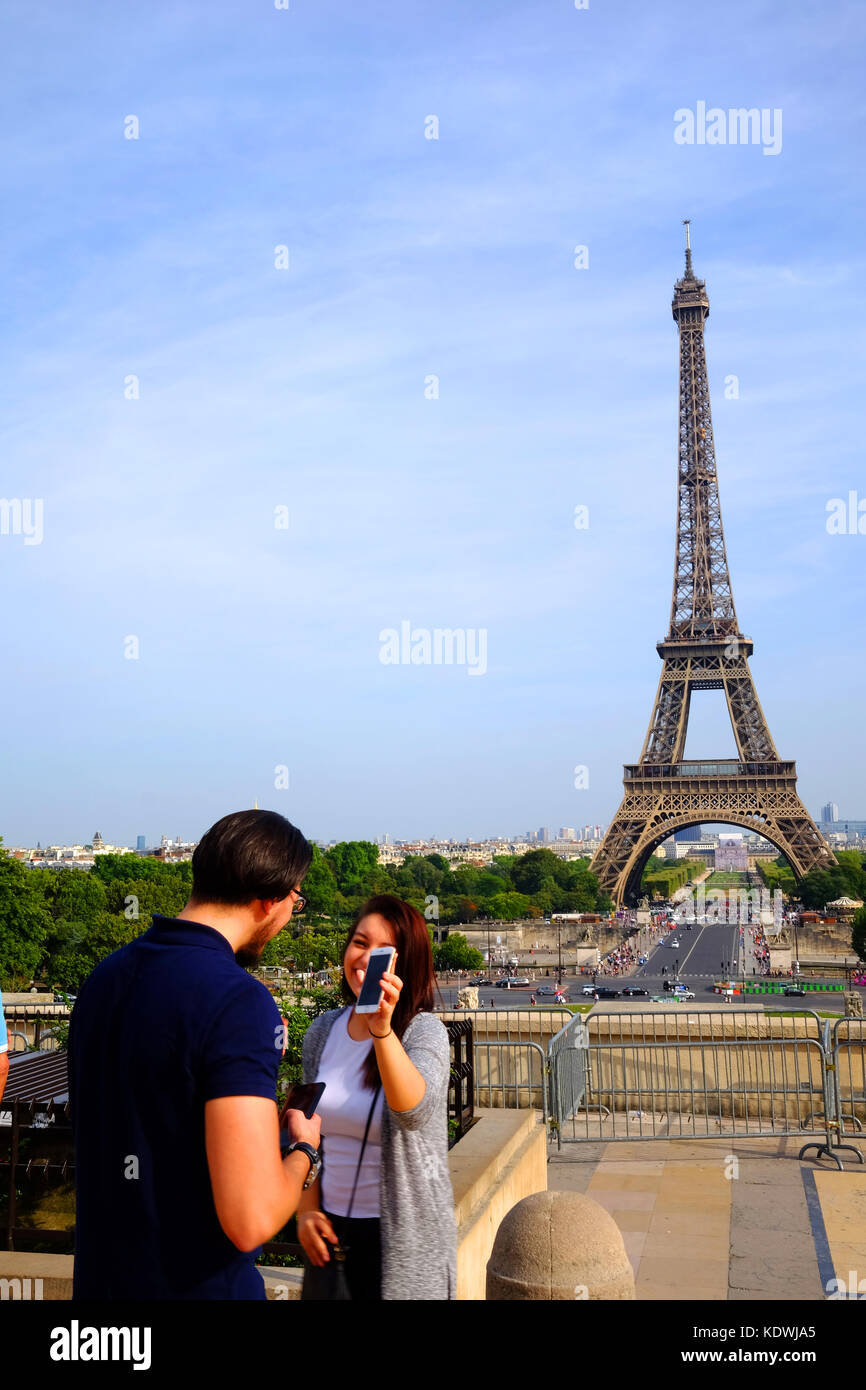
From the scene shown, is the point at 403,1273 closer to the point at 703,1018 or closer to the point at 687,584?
the point at 703,1018

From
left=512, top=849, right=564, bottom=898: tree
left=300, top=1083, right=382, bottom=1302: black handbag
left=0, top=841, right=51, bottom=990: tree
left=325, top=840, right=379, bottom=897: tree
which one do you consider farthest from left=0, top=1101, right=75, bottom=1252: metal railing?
left=512, top=849, right=564, bottom=898: tree

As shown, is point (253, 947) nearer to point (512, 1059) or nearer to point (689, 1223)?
point (689, 1223)

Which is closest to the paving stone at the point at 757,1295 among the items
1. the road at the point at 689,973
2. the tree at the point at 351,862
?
the road at the point at 689,973

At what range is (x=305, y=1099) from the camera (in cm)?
296

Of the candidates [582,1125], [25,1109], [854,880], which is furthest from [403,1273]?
[854,880]

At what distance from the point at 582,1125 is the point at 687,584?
65.6 m

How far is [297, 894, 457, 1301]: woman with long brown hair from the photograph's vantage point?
3.01m

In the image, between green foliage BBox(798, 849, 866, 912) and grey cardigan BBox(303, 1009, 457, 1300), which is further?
green foliage BBox(798, 849, 866, 912)

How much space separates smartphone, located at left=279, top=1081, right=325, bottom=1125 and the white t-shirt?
0.12 metres

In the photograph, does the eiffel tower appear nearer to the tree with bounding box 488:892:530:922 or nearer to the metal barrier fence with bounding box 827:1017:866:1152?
the tree with bounding box 488:892:530:922

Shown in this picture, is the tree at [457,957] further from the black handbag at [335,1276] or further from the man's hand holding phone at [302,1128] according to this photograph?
the man's hand holding phone at [302,1128]

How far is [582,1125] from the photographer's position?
9.83 m

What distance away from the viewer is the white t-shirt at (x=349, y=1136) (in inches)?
122

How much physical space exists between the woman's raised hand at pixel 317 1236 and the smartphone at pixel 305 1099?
1.01ft
